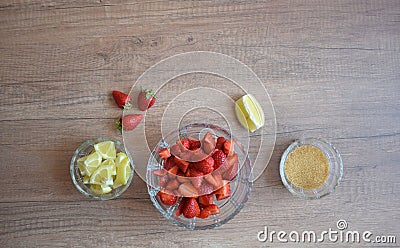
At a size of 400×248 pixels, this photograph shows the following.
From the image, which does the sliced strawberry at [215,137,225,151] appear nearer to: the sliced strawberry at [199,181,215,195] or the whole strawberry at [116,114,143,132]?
the sliced strawberry at [199,181,215,195]

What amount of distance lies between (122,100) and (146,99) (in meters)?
0.07

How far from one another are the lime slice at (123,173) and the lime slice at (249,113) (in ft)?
1.16

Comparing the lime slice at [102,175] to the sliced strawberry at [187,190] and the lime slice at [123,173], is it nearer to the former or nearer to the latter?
the lime slice at [123,173]

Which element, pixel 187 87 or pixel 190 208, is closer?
pixel 190 208

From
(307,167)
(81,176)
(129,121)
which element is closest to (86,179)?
(81,176)

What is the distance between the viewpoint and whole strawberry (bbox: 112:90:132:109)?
1.30 metres

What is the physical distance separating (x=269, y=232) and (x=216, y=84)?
47 centimetres

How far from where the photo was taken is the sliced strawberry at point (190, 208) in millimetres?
1206

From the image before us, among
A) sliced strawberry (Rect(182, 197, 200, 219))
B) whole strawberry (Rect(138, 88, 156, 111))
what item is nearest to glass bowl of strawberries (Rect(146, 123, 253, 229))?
sliced strawberry (Rect(182, 197, 200, 219))

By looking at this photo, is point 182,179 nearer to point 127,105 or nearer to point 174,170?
point 174,170

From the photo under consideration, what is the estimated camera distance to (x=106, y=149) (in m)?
1.26

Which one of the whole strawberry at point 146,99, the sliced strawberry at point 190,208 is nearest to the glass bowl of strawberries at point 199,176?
the sliced strawberry at point 190,208

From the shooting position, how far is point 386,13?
1.38 meters

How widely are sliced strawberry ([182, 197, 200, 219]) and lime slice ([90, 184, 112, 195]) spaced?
0.23 m
